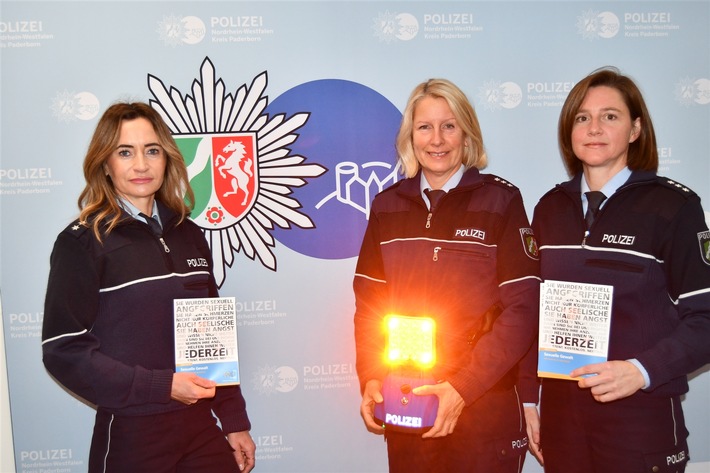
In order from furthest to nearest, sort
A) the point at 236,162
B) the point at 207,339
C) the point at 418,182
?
the point at 236,162, the point at 418,182, the point at 207,339

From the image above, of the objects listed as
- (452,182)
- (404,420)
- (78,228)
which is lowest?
(404,420)

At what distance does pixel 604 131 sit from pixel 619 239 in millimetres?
431

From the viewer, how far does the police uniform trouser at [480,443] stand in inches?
91.4

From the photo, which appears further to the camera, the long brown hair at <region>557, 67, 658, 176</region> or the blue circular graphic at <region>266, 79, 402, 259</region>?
the blue circular graphic at <region>266, 79, 402, 259</region>

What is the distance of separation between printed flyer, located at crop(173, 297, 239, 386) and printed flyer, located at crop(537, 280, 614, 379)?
115 cm

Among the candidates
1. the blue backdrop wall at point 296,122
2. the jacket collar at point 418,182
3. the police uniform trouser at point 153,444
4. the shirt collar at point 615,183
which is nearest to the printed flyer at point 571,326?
the shirt collar at point 615,183

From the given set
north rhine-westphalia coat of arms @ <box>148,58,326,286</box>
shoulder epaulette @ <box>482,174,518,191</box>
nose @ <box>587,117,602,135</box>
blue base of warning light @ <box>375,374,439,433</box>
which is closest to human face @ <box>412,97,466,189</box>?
shoulder epaulette @ <box>482,174,518,191</box>

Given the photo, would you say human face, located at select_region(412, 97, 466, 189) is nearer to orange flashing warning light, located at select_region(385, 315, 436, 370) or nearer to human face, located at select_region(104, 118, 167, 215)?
orange flashing warning light, located at select_region(385, 315, 436, 370)

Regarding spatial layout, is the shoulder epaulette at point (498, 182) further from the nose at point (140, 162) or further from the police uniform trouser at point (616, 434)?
the nose at point (140, 162)

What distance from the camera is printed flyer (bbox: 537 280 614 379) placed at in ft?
7.06

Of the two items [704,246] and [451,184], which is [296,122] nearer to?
[451,184]

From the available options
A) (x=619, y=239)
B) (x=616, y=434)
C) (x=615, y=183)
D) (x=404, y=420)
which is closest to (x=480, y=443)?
(x=404, y=420)

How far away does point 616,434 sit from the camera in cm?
222

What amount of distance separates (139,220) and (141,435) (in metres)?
0.79
